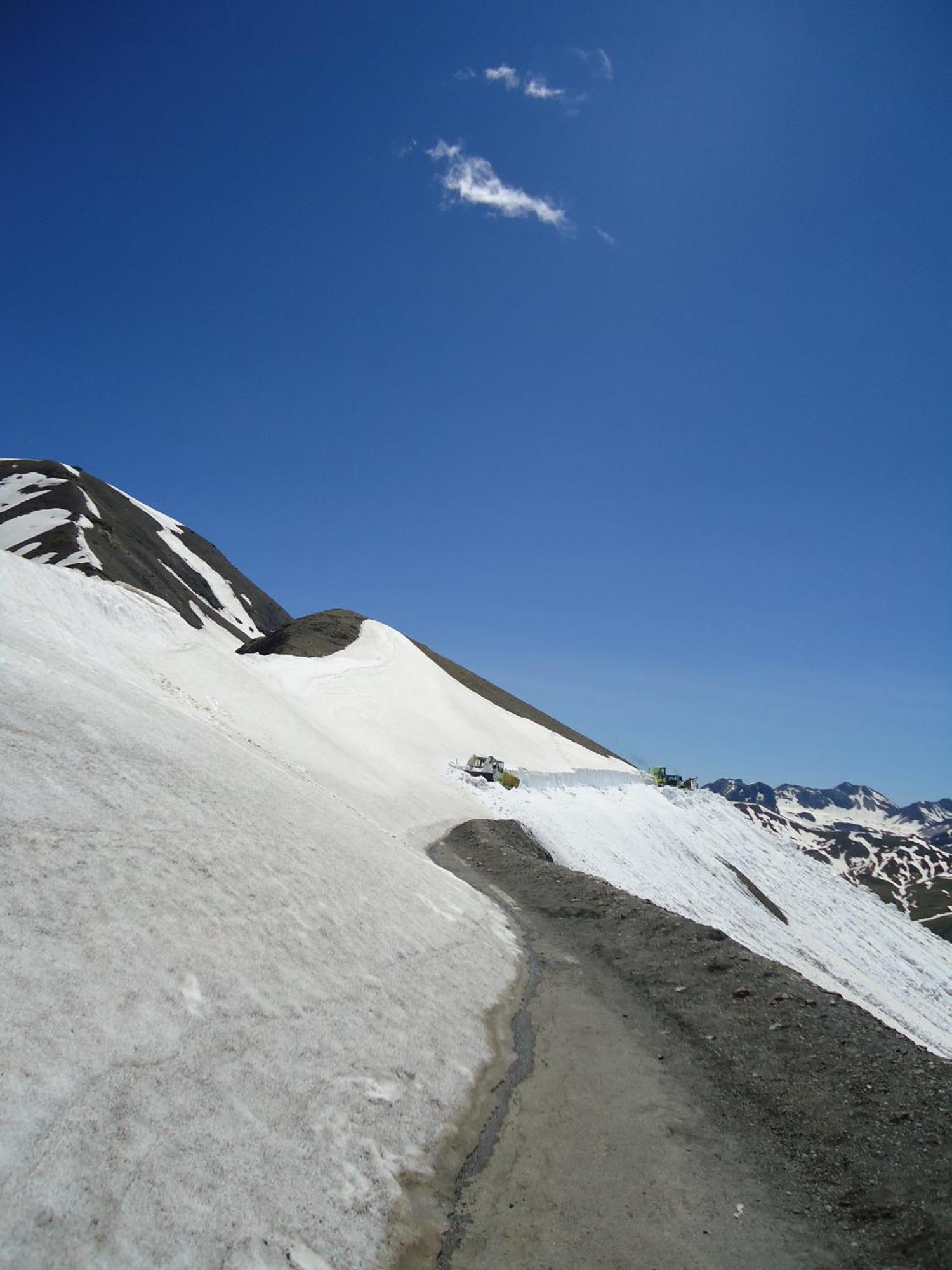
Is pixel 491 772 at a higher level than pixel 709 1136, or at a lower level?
higher

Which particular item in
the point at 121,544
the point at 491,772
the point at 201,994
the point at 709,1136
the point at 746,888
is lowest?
the point at 201,994

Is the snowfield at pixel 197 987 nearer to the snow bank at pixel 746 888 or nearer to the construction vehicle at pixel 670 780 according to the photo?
the snow bank at pixel 746 888

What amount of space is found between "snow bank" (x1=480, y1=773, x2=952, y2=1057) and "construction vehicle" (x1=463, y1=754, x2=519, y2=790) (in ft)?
3.14

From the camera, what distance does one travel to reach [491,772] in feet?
144

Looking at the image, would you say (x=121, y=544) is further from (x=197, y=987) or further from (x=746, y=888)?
(x=197, y=987)

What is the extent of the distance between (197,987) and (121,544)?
113m

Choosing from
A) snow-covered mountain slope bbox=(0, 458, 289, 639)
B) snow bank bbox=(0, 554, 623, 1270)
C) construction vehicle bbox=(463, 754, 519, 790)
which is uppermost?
snow-covered mountain slope bbox=(0, 458, 289, 639)

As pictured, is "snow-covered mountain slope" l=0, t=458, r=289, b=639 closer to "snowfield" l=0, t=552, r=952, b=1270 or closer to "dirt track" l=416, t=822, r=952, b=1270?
"snowfield" l=0, t=552, r=952, b=1270

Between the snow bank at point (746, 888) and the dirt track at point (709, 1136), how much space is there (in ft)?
68.6

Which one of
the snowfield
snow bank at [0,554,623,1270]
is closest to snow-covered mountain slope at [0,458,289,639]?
the snowfield

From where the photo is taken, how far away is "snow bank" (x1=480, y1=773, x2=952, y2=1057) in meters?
36.1

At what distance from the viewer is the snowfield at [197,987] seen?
570cm

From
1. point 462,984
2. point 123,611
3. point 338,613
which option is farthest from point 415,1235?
point 338,613

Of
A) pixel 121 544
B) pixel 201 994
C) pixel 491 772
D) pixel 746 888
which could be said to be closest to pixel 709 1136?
pixel 201 994
